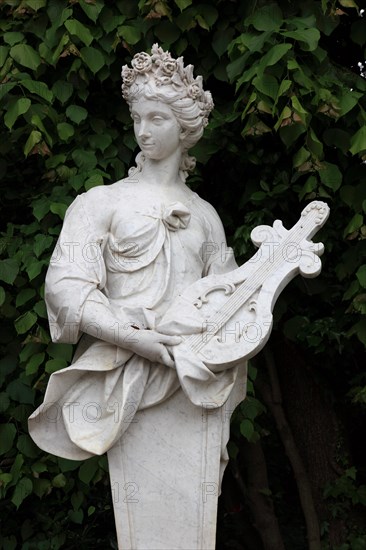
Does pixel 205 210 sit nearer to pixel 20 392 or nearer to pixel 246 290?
pixel 246 290

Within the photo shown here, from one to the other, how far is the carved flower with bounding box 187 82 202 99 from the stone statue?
0.02 metres

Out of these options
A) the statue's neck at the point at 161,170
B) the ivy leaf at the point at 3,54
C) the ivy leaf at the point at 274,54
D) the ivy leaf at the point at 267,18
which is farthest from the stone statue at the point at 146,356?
the ivy leaf at the point at 3,54

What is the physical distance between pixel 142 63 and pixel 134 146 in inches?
61.2

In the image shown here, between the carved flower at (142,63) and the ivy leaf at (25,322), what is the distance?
5.46ft

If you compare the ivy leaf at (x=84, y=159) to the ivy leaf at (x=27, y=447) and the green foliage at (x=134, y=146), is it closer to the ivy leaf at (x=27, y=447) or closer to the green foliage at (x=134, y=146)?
the green foliage at (x=134, y=146)

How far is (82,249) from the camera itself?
24.3ft

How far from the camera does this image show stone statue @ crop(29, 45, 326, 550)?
285 inches

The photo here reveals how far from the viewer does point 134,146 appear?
29.8 ft

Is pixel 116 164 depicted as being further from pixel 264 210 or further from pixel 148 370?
pixel 148 370

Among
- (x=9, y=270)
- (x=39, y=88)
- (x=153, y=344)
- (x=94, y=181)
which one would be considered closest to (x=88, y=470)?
(x=9, y=270)

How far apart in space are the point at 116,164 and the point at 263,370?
4.72 ft

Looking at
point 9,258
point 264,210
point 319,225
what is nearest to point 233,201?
point 264,210

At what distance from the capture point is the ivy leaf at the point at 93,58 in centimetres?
893

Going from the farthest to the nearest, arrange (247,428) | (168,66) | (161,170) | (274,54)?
(247,428)
(274,54)
(161,170)
(168,66)
